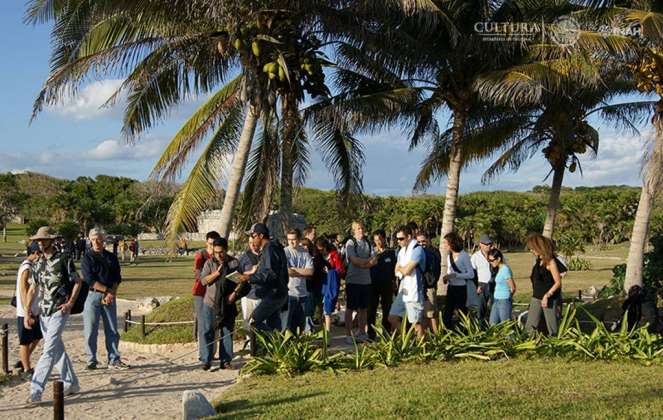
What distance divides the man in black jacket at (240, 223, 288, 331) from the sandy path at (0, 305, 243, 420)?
77cm

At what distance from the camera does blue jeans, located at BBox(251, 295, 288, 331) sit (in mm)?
8945

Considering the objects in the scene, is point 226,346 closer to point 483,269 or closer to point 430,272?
point 430,272

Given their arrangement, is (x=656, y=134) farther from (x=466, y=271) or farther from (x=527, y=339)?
(x=527, y=339)

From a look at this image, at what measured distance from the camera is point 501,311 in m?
9.87

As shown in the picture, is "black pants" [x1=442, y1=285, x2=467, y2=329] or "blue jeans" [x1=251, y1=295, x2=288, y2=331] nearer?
"blue jeans" [x1=251, y1=295, x2=288, y2=331]

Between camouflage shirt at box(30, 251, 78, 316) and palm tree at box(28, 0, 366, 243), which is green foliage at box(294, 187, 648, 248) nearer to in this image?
palm tree at box(28, 0, 366, 243)

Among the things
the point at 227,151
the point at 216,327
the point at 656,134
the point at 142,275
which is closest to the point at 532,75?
the point at 656,134

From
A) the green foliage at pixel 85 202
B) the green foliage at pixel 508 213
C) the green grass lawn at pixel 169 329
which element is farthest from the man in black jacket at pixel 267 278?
the green foliage at pixel 85 202

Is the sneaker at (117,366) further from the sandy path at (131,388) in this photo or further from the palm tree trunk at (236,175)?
the palm tree trunk at (236,175)

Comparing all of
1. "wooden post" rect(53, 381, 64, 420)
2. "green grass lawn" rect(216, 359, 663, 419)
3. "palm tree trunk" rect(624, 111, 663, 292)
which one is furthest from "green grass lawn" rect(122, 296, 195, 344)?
"palm tree trunk" rect(624, 111, 663, 292)

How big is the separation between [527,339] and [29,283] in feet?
18.7

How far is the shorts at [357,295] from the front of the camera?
10.9m

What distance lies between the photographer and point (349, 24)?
12.5m

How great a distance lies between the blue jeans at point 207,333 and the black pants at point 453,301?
3280 mm
